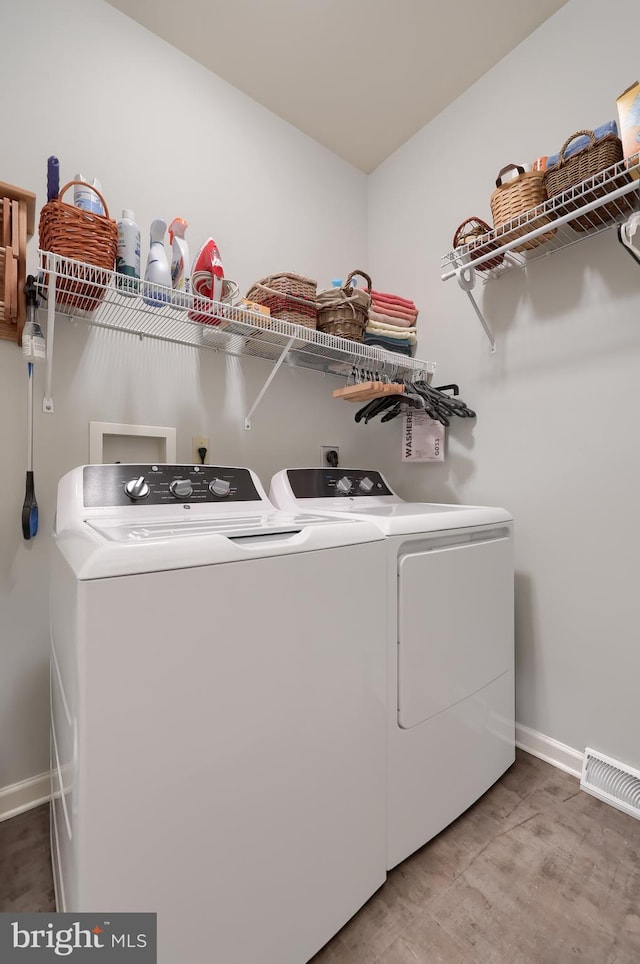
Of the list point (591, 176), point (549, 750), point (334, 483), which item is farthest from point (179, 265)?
point (549, 750)

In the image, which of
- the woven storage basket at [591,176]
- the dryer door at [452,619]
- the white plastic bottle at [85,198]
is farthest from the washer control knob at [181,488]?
the woven storage basket at [591,176]

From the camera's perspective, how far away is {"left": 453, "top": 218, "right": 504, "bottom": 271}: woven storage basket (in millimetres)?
1561

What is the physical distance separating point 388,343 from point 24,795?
Result: 7.29 ft

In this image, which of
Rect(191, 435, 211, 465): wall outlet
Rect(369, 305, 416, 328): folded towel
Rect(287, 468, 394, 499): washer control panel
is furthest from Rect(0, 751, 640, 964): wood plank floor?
Rect(369, 305, 416, 328): folded towel

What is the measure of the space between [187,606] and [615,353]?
157cm

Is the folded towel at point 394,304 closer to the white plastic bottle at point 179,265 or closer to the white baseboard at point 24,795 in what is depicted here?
the white plastic bottle at point 179,265

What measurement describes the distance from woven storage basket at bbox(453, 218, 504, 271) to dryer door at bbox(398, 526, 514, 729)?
1.03 m

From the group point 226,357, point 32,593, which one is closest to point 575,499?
point 226,357

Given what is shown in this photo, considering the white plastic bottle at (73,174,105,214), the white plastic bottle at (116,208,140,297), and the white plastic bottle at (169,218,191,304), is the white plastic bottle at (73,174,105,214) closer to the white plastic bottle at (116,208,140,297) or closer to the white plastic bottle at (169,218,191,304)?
the white plastic bottle at (116,208,140,297)

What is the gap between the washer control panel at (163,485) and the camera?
1.24 meters

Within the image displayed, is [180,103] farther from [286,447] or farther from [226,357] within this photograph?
[286,447]

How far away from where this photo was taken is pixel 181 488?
136 centimetres

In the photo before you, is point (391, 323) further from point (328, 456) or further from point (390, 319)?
point (328, 456)

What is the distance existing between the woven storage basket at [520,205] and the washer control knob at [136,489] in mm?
1451
